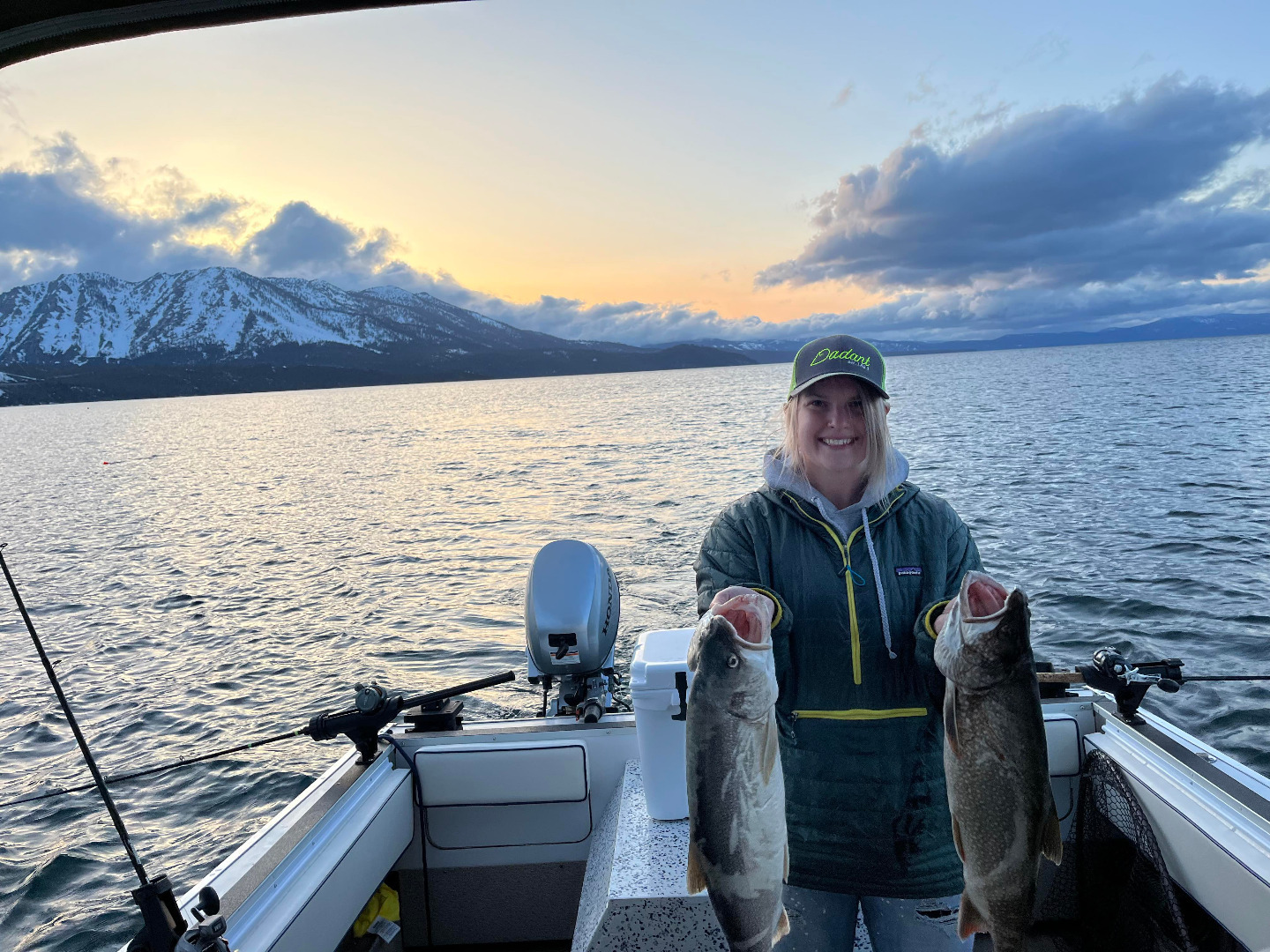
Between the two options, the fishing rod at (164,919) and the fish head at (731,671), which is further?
the fishing rod at (164,919)

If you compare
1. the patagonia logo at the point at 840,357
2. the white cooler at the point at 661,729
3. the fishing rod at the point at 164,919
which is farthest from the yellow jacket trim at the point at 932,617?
the fishing rod at the point at 164,919

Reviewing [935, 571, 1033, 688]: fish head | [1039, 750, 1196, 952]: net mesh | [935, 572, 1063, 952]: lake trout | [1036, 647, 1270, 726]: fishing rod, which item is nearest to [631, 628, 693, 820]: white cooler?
[935, 572, 1063, 952]: lake trout

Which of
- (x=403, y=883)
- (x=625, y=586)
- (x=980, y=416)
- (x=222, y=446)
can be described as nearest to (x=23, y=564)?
(x=625, y=586)

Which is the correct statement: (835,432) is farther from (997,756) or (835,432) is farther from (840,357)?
(997,756)

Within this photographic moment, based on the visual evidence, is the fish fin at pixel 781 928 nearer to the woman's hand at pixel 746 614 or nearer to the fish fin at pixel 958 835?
the fish fin at pixel 958 835

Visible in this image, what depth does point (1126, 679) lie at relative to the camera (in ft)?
13.1

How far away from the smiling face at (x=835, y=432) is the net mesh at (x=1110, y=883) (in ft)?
7.33

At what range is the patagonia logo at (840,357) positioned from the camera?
8.87 feet

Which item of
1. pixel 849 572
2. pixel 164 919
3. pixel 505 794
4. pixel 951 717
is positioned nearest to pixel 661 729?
pixel 505 794

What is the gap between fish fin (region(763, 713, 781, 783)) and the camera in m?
2.06

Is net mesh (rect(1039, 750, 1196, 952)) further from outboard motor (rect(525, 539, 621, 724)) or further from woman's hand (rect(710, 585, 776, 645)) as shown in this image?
outboard motor (rect(525, 539, 621, 724))

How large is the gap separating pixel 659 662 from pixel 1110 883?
8.05 feet

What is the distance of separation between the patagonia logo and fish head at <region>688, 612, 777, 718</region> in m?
1.15

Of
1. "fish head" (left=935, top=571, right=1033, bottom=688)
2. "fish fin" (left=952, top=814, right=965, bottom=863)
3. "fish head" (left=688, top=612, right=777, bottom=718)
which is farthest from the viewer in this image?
"fish fin" (left=952, top=814, right=965, bottom=863)
